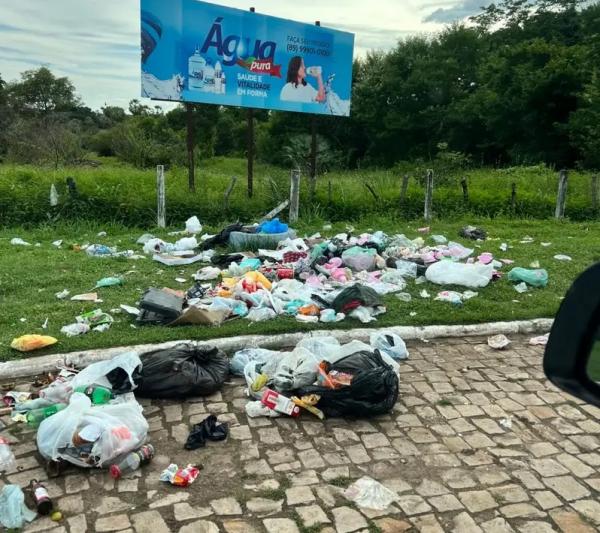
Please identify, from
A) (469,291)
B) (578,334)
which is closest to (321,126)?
(469,291)

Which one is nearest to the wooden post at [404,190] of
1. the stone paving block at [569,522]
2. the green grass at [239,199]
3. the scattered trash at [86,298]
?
the green grass at [239,199]

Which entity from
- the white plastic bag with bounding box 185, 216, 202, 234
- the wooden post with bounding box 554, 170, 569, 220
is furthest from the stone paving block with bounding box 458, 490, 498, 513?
the wooden post with bounding box 554, 170, 569, 220

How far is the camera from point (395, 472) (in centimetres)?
328

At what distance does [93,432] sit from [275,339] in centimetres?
207

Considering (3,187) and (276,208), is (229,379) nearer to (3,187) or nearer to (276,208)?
(276,208)

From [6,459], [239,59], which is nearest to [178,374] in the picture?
[6,459]

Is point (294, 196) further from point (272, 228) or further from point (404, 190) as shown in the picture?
point (404, 190)

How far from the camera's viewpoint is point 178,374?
13.4ft

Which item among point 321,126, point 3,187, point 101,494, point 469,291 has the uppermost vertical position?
point 321,126

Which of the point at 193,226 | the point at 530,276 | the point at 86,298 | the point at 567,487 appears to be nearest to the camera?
the point at 567,487

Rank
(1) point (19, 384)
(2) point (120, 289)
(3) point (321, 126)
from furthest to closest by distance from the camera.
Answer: (3) point (321, 126), (2) point (120, 289), (1) point (19, 384)

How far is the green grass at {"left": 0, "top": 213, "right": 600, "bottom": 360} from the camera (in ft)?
16.7

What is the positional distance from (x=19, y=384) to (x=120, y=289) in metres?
2.20

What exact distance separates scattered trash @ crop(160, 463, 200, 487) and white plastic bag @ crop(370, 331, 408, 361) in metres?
2.06
